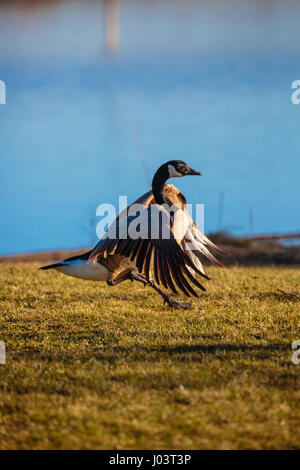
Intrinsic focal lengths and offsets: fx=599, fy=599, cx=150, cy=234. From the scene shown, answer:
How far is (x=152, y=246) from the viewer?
5.67 meters

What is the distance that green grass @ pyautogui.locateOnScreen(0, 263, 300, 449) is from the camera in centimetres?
357

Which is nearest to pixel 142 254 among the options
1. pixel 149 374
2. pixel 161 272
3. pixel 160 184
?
pixel 161 272

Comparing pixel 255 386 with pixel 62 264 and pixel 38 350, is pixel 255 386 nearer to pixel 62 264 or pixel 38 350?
pixel 38 350

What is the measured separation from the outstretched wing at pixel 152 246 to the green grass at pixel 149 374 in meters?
0.53

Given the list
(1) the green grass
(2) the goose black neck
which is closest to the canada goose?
(2) the goose black neck

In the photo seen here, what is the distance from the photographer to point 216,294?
718 cm

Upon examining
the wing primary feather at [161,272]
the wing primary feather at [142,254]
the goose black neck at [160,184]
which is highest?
the goose black neck at [160,184]

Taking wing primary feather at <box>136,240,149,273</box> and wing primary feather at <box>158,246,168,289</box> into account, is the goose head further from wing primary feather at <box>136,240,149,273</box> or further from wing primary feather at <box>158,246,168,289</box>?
wing primary feather at <box>158,246,168,289</box>

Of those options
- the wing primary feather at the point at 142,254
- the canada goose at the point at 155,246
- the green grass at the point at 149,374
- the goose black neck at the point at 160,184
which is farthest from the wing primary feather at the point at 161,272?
the goose black neck at the point at 160,184

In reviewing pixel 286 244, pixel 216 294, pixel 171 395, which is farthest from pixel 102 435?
pixel 286 244

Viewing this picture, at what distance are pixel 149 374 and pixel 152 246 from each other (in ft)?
5.36

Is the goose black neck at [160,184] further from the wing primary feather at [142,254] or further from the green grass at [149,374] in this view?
the green grass at [149,374]

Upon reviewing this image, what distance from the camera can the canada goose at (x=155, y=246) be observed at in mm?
5500

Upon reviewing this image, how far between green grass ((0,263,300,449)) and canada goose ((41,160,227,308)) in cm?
40
